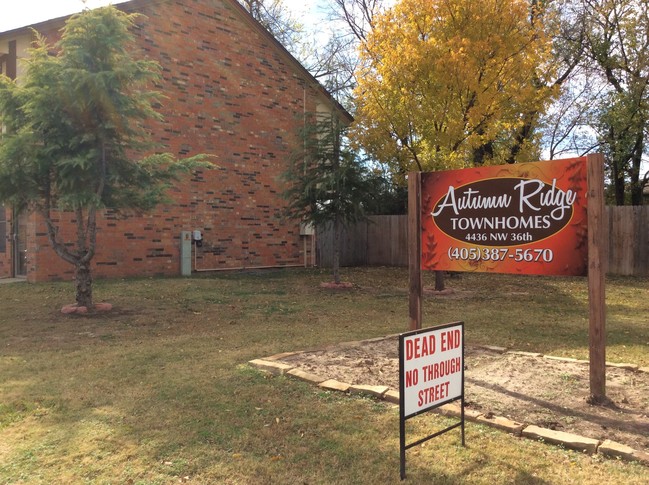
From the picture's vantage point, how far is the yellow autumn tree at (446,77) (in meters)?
12.0

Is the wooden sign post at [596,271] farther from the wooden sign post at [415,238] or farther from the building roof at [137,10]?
the building roof at [137,10]

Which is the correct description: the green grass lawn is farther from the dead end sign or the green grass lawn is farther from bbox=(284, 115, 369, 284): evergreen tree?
bbox=(284, 115, 369, 284): evergreen tree

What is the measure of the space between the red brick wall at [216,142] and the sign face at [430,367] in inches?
472

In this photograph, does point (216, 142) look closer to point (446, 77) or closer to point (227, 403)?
point (446, 77)

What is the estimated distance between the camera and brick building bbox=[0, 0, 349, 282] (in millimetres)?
14672

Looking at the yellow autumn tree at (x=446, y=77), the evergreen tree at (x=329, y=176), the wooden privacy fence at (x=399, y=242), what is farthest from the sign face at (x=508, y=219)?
the wooden privacy fence at (x=399, y=242)

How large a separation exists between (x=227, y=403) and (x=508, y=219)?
316cm

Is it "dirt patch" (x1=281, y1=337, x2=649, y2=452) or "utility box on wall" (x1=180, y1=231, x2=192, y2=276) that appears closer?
"dirt patch" (x1=281, y1=337, x2=649, y2=452)

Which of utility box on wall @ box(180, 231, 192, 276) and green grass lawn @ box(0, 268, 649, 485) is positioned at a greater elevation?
utility box on wall @ box(180, 231, 192, 276)

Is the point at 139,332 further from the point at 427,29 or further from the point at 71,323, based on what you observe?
the point at 427,29

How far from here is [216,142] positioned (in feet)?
55.6

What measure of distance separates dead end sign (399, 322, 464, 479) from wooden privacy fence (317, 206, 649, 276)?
40.2 feet

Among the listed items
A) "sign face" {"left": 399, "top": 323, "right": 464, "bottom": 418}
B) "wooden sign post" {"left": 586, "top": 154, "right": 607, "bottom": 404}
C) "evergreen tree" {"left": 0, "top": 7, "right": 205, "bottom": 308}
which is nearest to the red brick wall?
"evergreen tree" {"left": 0, "top": 7, "right": 205, "bottom": 308}

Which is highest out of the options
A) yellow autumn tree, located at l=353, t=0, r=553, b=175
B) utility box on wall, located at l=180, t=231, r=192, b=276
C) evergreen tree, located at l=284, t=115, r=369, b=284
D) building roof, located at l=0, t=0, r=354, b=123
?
building roof, located at l=0, t=0, r=354, b=123
